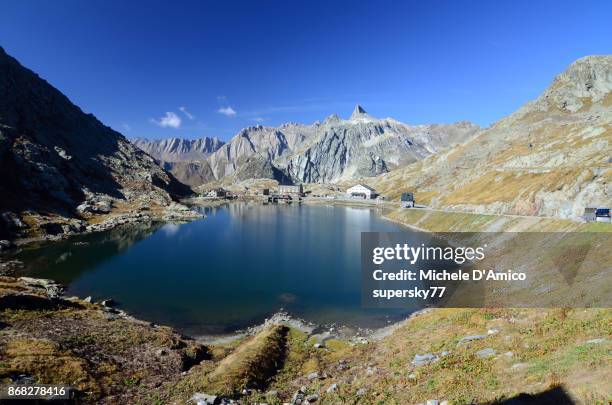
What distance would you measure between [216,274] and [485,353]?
59.7 m

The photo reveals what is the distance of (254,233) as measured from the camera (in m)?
135

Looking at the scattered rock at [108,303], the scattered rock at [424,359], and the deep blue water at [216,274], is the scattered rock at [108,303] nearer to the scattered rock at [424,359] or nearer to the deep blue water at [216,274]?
the deep blue water at [216,274]

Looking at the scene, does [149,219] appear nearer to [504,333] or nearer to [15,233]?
[15,233]

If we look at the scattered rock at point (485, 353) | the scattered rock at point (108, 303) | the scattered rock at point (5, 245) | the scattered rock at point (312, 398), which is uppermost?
the scattered rock at point (485, 353)

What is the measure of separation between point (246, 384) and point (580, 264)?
45190 mm

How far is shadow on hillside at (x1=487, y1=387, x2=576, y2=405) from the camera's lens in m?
15.4

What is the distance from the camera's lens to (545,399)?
15945 mm

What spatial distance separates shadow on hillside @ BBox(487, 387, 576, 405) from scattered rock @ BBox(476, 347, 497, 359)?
A: 741cm

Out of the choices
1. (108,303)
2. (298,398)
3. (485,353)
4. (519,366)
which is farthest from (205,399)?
(108,303)

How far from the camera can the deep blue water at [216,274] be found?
5275 centimetres

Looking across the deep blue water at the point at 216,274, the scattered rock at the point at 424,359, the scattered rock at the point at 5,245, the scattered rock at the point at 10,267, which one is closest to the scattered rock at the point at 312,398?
the scattered rock at the point at 424,359

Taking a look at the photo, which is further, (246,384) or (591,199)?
(591,199)

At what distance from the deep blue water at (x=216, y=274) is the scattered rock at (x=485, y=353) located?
2450cm

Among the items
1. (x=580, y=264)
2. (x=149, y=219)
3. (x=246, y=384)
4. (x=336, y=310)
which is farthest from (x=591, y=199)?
(x=149, y=219)
